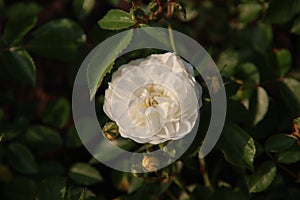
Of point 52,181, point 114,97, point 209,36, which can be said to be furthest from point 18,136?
point 209,36

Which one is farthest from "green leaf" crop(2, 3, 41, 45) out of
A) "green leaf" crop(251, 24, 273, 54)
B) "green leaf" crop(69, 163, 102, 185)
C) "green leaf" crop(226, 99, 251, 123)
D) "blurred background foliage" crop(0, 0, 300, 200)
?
"green leaf" crop(251, 24, 273, 54)

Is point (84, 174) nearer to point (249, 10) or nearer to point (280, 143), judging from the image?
point (280, 143)

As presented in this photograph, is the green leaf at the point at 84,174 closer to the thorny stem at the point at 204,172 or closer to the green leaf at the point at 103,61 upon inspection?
the thorny stem at the point at 204,172

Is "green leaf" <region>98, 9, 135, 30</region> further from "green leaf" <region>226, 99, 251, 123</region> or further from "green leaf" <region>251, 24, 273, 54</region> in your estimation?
"green leaf" <region>251, 24, 273, 54</region>

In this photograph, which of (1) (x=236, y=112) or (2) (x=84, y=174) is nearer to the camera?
(1) (x=236, y=112)

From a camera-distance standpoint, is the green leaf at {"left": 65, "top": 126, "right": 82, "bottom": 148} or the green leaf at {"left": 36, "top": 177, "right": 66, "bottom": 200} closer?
the green leaf at {"left": 36, "top": 177, "right": 66, "bottom": 200}

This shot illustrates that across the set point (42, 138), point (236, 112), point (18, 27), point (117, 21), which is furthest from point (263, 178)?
point (18, 27)
